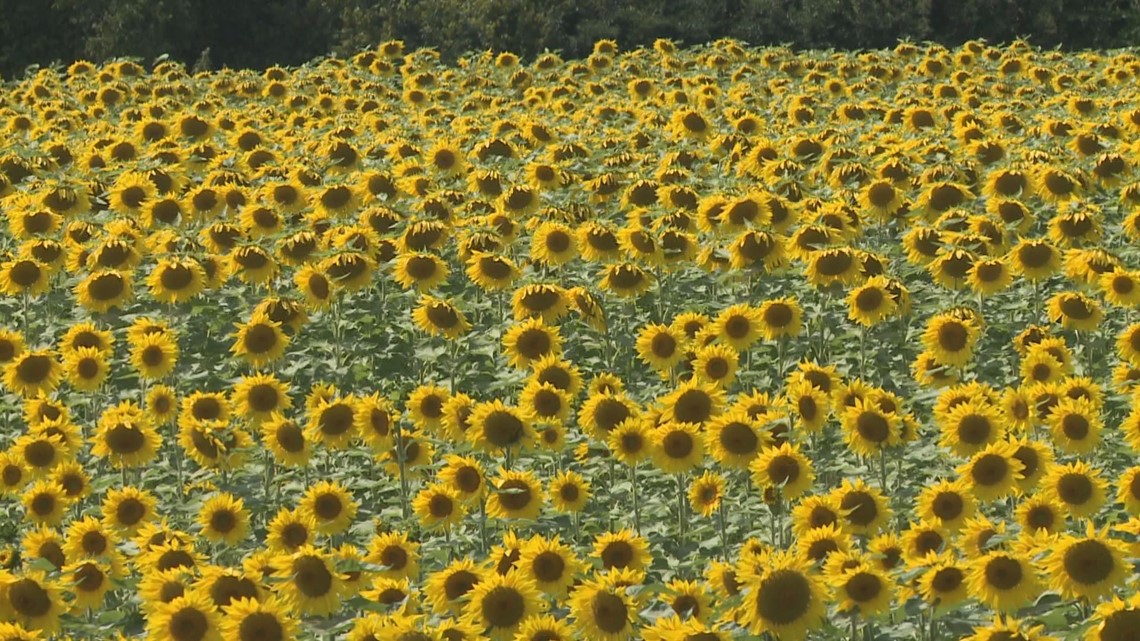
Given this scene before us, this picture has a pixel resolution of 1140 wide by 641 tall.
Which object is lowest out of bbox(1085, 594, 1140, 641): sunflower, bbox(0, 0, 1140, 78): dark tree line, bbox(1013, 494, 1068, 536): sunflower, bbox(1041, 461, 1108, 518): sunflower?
bbox(0, 0, 1140, 78): dark tree line

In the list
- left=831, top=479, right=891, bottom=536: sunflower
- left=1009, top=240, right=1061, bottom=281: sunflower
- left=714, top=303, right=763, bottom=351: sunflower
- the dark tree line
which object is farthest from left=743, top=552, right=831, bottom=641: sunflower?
the dark tree line

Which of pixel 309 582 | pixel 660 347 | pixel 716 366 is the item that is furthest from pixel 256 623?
pixel 660 347

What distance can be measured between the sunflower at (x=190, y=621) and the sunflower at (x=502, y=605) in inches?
32.7

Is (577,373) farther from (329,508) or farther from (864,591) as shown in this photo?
(864,591)

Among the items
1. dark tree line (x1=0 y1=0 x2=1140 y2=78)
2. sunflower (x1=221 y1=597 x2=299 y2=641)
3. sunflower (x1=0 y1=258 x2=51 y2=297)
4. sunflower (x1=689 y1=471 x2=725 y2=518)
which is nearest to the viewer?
sunflower (x1=221 y1=597 x2=299 y2=641)

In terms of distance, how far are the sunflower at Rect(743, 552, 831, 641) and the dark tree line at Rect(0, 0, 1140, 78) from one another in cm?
2084

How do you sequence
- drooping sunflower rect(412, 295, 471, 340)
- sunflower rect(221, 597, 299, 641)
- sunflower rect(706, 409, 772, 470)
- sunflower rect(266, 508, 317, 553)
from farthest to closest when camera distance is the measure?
drooping sunflower rect(412, 295, 471, 340) → sunflower rect(706, 409, 772, 470) → sunflower rect(266, 508, 317, 553) → sunflower rect(221, 597, 299, 641)

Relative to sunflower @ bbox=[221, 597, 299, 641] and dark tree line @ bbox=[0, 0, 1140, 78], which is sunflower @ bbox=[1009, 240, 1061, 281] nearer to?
sunflower @ bbox=[221, 597, 299, 641]

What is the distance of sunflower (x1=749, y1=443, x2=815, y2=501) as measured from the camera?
7.11 meters

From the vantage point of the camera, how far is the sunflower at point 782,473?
711 centimetres

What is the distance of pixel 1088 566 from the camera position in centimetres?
575

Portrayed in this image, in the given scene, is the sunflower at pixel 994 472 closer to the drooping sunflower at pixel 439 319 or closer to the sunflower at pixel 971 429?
the sunflower at pixel 971 429

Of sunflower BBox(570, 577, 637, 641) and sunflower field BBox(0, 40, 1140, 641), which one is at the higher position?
sunflower BBox(570, 577, 637, 641)

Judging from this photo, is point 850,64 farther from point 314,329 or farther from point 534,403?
point 534,403
